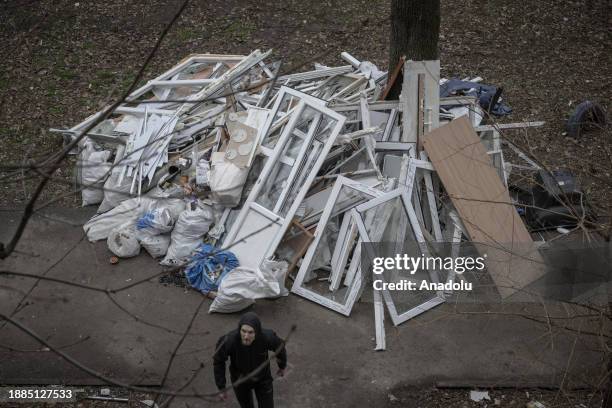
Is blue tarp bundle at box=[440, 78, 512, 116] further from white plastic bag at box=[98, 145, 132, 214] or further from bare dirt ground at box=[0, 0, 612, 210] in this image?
white plastic bag at box=[98, 145, 132, 214]

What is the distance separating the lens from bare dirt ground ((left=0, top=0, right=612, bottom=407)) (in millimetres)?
10273

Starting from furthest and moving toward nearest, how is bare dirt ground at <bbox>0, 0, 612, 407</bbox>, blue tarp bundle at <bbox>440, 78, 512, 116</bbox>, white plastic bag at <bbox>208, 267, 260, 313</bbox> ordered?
bare dirt ground at <bbox>0, 0, 612, 407</bbox> → blue tarp bundle at <bbox>440, 78, 512, 116</bbox> → white plastic bag at <bbox>208, 267, 260, 313</bbox>

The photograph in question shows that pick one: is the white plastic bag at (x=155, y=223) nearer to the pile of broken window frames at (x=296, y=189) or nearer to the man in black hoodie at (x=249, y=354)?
the pile of broken window frames at (x=296, y=189)

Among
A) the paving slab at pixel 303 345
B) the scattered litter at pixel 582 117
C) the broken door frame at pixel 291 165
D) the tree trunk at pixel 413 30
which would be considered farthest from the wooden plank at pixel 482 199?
the scattered litter at pixel 582 117

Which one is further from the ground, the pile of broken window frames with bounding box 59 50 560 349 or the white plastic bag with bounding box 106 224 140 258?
the pile of broken window frames with bounding box 59 50 560 349

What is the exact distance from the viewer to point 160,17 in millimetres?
12453

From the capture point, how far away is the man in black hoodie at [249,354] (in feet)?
17.1

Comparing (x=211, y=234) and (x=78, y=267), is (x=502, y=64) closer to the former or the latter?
(x=211, y=234)

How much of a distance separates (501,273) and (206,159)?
364 cm

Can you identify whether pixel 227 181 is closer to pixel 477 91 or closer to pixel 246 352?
pixel 246 352

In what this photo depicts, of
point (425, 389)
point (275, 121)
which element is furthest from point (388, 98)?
point (425, 389)

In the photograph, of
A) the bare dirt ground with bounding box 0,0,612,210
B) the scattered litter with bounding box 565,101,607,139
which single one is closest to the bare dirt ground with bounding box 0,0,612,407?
the bare dirt ground with bounding box 0,0,612,210

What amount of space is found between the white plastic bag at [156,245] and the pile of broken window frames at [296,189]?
0.01m

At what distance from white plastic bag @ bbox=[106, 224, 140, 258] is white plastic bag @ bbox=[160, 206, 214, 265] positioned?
0.37 meters
